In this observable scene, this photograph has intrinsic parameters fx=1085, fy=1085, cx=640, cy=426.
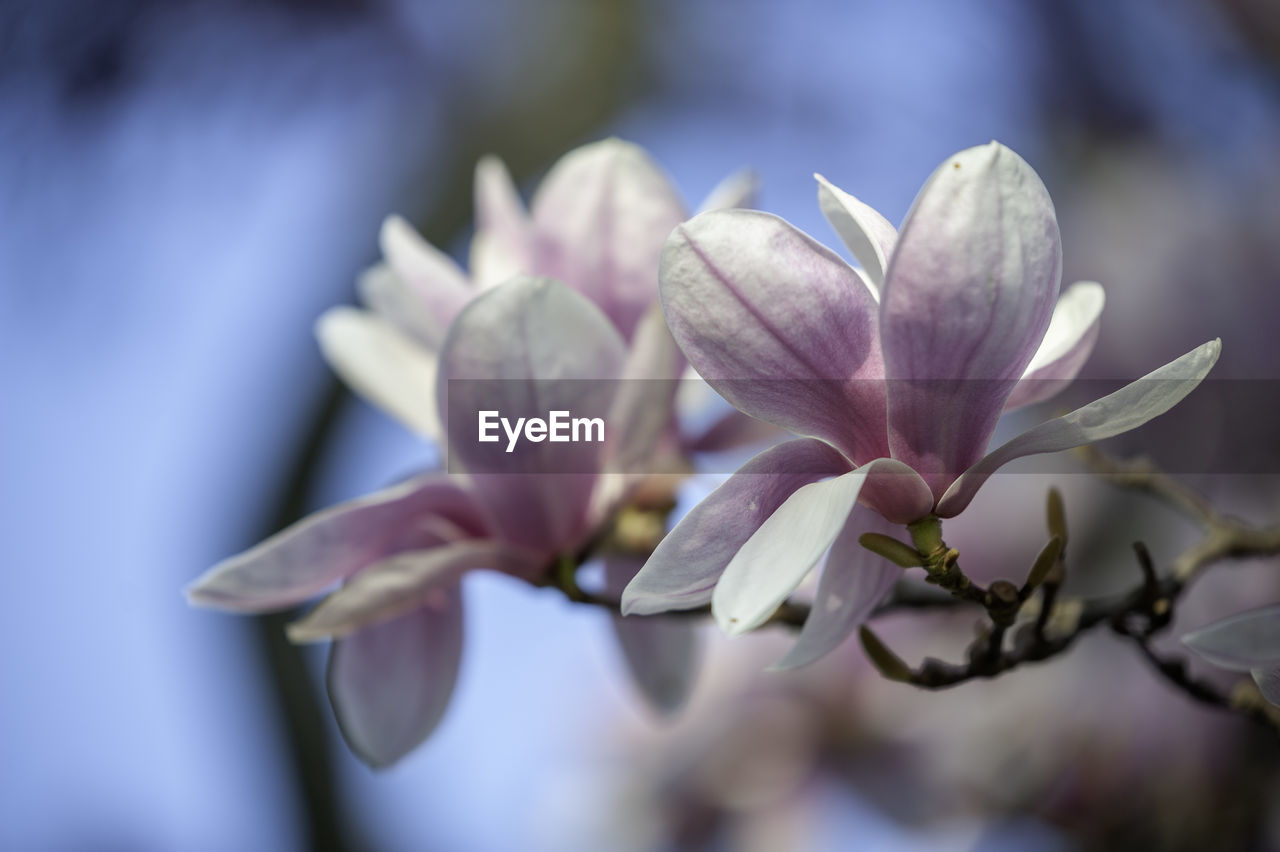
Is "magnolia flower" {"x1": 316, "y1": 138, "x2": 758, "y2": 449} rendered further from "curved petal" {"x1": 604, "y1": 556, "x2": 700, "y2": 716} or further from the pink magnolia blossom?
"curved petal" {"x1": 604, "y1": 556, "x2": 700, "y2": 716}

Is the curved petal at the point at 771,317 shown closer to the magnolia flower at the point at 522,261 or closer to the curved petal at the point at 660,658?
the magnolia flower at the point at 522,261

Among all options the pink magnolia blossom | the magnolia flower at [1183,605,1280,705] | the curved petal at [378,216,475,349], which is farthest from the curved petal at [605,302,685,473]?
the magnolia flower at [1183,605,1280,705]

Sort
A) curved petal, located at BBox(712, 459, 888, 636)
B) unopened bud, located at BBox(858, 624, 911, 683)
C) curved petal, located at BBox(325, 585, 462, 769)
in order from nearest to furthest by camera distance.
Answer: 1. curved petal, located at BBox(712, 459, 888, 636)
2. unopened bud, located at BBox(858, 624, 911, 683)
3. curved petal, located at BBox(325, 585, 462, 769)

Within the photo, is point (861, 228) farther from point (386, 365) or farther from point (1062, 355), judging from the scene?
point (386, 365)

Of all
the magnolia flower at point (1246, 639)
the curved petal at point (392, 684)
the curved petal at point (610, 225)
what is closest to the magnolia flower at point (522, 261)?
the curved petal at point (610, 225)

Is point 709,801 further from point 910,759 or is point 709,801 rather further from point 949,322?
point 949,322

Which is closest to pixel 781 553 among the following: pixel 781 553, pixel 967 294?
pixel 781 553
